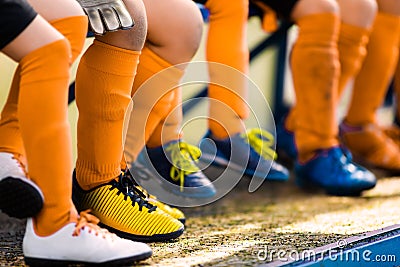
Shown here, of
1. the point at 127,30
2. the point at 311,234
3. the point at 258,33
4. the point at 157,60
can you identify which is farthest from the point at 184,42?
the point at 258,33

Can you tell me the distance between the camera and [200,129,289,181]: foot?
1.82 metres

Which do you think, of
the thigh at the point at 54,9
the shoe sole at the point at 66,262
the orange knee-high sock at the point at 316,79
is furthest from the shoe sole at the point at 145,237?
the orange knee-high sock at the point at 316,79

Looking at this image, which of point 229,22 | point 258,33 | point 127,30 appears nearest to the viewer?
point 127,30

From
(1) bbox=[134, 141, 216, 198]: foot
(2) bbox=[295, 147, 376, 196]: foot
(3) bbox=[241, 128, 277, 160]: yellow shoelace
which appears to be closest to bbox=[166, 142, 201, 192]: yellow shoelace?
(1) bbox=[134, 141, 216, 198]: foot

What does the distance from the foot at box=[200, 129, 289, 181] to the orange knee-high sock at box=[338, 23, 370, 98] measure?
38cm

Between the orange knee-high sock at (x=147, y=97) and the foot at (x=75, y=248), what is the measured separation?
0.39 m

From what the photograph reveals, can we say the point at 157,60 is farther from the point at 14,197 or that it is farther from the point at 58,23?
the point at 14,197

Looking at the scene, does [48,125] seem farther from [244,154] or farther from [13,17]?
[244,154]

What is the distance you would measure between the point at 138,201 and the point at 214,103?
0.48m

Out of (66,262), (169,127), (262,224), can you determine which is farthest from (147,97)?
(66,262)

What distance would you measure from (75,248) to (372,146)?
4.61 feet

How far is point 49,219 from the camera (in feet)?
3.76

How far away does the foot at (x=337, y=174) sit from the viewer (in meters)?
1.99

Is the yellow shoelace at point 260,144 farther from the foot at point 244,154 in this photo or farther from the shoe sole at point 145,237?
the shoe sole at point 145,237
